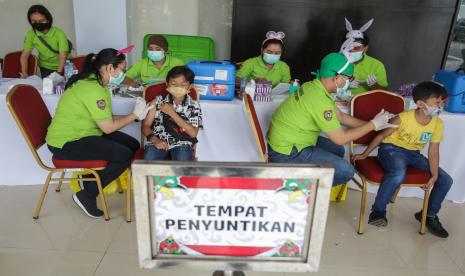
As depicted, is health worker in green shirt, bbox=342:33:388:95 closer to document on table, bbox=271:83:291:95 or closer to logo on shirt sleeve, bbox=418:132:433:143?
document on table, bbox=271:83:291:95

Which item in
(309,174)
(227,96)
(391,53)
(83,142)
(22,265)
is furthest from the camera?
(391,53)

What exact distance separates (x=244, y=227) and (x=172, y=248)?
7.0 inches

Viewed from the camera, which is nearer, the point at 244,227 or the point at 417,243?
the point at 244,227

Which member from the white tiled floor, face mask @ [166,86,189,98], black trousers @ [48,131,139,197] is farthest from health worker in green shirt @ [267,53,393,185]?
black trousers @ [48,131,139,197]

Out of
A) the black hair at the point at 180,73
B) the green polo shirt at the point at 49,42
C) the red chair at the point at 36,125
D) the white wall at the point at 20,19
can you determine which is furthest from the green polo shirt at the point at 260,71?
the white wall at the point at 20,19

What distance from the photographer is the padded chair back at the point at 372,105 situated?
2.45 meters

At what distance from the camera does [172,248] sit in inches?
35.7

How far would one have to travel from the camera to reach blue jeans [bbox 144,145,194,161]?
2254mm

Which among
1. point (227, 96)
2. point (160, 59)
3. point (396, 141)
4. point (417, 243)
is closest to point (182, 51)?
point (160, 59)

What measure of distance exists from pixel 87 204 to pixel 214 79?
109cm

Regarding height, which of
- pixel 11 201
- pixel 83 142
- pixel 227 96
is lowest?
pixel 11 201

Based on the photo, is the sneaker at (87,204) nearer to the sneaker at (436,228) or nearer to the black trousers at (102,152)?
the black trousers at (102,152)

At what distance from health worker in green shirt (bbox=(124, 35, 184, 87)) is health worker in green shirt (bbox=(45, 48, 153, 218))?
2.44 ft

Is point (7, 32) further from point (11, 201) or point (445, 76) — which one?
point (445, 76)
